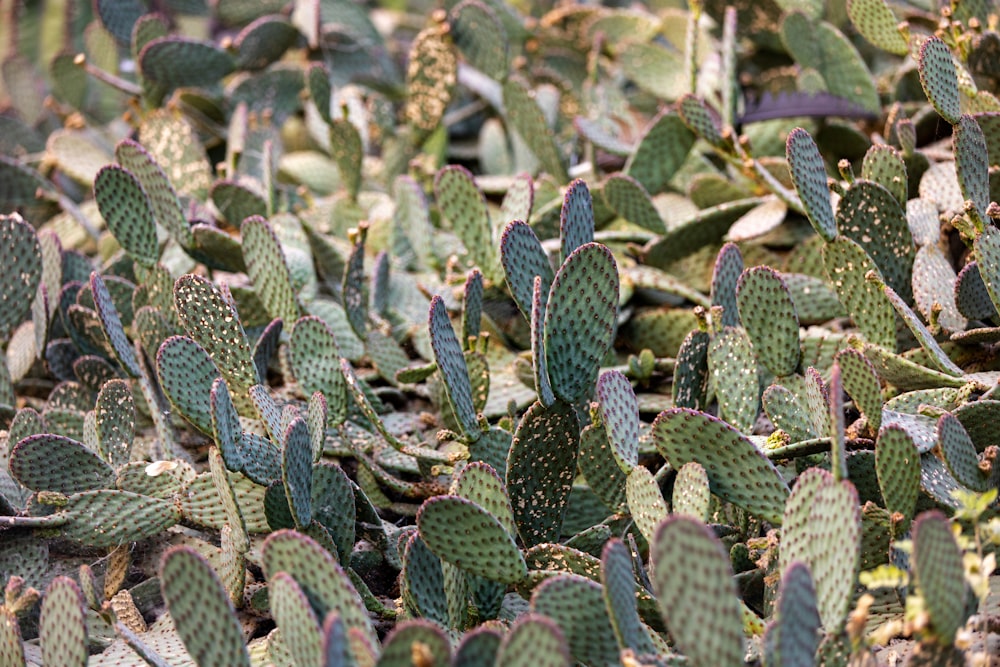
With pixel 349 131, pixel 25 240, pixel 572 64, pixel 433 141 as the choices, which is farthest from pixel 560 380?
pixel 572 64

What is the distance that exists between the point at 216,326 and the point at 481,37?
1.57 metres

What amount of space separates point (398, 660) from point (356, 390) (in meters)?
0.80

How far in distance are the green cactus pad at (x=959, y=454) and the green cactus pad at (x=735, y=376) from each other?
0.38m

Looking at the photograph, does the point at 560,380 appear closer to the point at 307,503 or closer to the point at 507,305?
the point at 307,503

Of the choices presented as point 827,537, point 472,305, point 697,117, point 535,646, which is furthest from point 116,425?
point 697,117

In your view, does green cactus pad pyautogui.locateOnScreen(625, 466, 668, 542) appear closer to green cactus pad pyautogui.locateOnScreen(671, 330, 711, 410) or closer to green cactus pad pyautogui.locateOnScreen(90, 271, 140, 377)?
green cactus pad pyautogui.locateOnScreen(671, 330, 711, 410)

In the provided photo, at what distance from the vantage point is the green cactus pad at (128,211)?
7.46 feet

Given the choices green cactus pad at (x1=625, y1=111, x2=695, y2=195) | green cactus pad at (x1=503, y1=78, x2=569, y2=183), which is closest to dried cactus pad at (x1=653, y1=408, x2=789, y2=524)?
green cactus pad at (x1=625, y1=111, x2=695, y2=195)

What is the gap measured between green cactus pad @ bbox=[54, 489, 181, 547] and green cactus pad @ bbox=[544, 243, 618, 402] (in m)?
0.76

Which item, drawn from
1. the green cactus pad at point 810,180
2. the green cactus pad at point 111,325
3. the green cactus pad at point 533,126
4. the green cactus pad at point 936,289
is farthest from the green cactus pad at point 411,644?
the green cactus pad at point 533,126

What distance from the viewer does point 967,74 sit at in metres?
2.46

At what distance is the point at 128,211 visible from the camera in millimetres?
2344

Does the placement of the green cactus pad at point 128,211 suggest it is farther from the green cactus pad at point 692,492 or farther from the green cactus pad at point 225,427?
the green cactus pad at point 692,492

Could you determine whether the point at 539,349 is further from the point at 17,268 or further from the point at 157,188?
the point at 17,268
